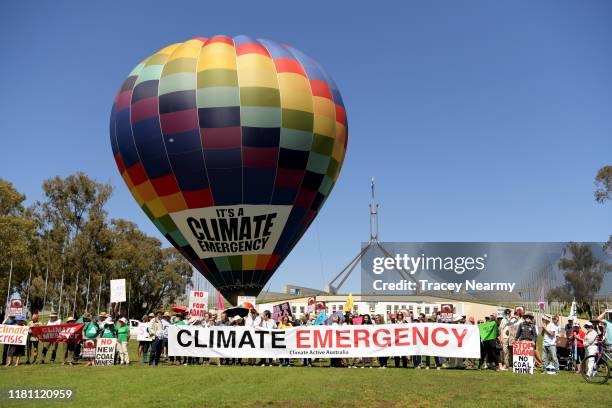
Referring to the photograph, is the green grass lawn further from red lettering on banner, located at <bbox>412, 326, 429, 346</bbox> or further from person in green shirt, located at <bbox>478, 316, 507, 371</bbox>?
person in green shirt, located at <bbox>478, 316, 507, 371</bbox>

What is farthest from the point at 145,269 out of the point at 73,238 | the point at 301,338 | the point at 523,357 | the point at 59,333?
the point at 523,357

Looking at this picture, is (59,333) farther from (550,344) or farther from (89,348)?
(550,344)

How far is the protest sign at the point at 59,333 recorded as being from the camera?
20.7 metres

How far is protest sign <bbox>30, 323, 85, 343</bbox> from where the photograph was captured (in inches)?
814

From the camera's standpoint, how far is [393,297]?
78000 millimetres

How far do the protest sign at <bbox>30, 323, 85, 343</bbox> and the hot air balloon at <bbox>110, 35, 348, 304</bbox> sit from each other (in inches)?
253

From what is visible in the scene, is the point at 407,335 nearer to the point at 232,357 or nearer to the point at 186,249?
the point at 232,357

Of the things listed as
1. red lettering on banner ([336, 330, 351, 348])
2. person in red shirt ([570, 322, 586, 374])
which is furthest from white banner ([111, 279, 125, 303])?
person in red shirt ([570, 322, 586, 374])

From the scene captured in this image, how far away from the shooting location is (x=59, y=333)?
20.8 meters

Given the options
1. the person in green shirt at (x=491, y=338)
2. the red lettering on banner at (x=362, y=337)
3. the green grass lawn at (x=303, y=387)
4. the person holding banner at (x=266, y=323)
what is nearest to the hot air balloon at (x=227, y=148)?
the person holding banner at (x=266, y=323)

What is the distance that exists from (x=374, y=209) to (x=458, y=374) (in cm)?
7116

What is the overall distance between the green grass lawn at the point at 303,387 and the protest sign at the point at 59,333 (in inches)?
109

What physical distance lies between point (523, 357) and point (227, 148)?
13.6 m

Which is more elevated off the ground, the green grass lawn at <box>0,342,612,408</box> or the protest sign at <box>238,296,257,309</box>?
the protest sign at <box>238,296,257,309</box>
